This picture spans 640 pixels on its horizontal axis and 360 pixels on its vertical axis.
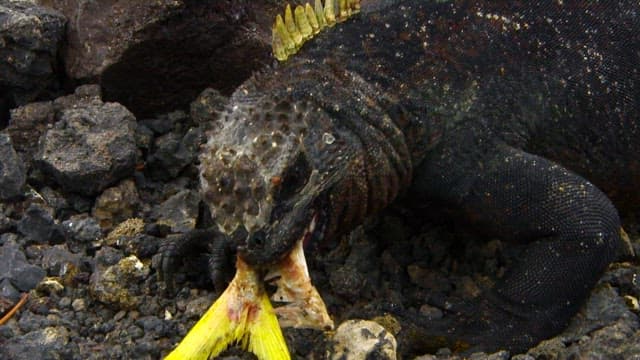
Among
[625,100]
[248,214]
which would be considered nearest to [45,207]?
[248,214]

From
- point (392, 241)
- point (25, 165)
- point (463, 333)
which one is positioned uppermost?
point (25, 165)

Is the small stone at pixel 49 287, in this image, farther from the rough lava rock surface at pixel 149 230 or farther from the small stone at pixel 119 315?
the small stone at pixel 119 315

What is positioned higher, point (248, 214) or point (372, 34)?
point (372, 34)

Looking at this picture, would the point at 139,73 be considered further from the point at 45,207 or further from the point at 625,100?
the point at 625,100

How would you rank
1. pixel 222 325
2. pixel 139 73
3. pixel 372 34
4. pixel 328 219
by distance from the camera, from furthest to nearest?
pixel 139 73
pixel 372 34
pixel 328 219
pixel 222 325

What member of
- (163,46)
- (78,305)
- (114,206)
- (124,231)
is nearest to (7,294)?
(78,305)

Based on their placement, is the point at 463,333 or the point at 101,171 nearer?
the point at 463,333

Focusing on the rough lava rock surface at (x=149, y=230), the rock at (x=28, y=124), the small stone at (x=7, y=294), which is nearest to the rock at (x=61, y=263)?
the rough lava rock surface at (x=149, y=230)

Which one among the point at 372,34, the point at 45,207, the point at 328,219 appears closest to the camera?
the point at 328,219
